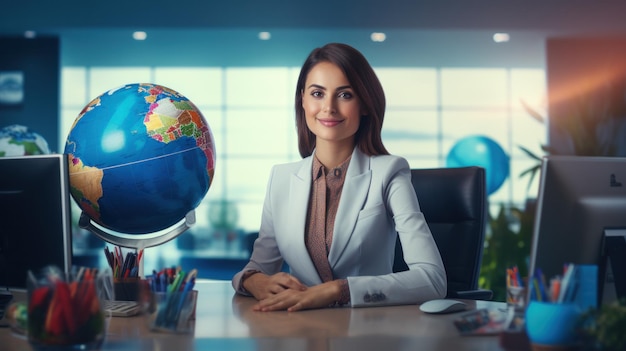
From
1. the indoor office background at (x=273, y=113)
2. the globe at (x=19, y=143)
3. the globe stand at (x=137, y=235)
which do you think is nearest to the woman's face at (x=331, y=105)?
the globe stand at (x=137, y=235)

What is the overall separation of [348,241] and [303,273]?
163mm

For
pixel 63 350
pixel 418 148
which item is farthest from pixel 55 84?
pixel 63 350

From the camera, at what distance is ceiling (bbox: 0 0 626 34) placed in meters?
7.30

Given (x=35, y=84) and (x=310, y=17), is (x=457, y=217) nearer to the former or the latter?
(x=310, y=17)

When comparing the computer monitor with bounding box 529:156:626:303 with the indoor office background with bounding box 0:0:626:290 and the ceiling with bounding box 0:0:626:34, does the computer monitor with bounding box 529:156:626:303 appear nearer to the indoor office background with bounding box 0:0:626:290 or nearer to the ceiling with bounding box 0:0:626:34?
the indoor office background with bounding box 0:0:626:290

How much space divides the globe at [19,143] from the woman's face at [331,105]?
139 centimetres

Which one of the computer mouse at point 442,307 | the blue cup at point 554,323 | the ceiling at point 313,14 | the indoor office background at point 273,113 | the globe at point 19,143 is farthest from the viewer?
the indoor office background at point 273,113

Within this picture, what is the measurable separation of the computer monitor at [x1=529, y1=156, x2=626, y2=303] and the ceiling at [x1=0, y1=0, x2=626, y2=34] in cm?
616

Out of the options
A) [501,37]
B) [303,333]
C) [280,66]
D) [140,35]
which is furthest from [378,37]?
[303,333]

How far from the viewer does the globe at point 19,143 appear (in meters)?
2.86

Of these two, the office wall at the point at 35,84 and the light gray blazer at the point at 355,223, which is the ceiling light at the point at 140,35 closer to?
the office wall at the point at 35,84

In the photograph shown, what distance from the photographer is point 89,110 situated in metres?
1.88

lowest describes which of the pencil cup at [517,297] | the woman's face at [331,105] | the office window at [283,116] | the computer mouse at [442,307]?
the computer mouse at [442,307]

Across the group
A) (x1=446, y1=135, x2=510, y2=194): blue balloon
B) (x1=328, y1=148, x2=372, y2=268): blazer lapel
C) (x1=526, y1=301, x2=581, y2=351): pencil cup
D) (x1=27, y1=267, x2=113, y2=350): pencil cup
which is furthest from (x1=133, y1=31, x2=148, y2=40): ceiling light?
(x1=526, y1=301, x2=581, y2=351): pencil cup
